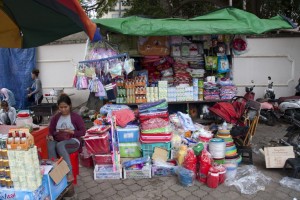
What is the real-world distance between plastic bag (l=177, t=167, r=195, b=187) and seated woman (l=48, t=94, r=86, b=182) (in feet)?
5.78

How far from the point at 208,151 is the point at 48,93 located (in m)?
7.81

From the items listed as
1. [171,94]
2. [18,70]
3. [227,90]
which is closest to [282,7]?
[227,90]

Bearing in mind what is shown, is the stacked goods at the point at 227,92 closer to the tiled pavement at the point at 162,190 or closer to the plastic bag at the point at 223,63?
the plastic bag at the point at 223,63

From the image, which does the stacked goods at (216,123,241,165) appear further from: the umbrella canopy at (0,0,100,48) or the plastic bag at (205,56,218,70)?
the umbrella canopy at (0,0,100,48)

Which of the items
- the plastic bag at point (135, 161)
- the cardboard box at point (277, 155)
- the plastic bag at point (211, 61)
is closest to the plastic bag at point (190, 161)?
the plastic bag at point (135, 161)

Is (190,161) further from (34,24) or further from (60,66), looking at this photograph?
(60,66)

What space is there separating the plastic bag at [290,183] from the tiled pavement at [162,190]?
8 centimetres

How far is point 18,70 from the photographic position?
434 inches

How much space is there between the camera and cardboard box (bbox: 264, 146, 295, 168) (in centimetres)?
512

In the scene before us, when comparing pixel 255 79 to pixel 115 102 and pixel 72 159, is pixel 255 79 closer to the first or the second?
pixel 115 102

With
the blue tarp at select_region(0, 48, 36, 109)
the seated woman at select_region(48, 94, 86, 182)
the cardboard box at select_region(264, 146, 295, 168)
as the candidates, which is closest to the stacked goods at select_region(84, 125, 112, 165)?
→ the seated woman at select_region(48, 94, 86, 182)

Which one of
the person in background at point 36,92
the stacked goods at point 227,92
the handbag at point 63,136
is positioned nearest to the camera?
the handbag at point 63,136

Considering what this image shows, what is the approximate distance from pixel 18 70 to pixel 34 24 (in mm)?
8445

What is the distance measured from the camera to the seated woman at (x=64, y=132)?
4393 mm
